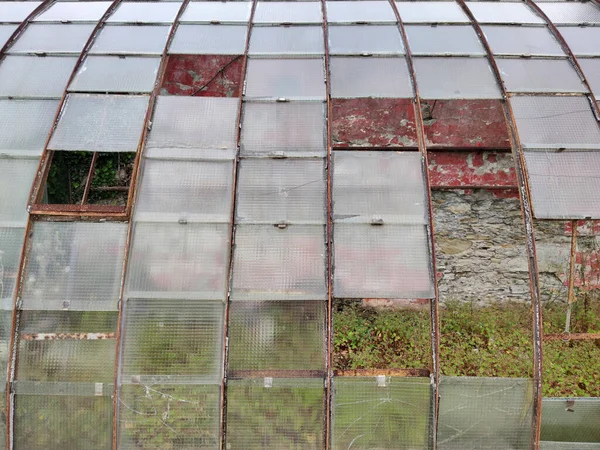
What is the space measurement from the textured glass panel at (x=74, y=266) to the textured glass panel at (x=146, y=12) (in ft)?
16.5

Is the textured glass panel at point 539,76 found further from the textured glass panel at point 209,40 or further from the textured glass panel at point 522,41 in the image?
the textured glass panel at point 209,40

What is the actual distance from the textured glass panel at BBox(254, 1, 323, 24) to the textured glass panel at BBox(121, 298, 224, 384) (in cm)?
639

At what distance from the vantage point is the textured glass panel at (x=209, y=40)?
8.31m

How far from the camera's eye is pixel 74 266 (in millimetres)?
6234

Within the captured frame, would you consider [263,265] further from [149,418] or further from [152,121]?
[152,121]

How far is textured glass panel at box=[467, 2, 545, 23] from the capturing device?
29.6ft

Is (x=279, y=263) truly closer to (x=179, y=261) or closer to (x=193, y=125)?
(x=179, y=261)

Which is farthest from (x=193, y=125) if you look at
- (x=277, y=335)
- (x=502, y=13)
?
(x=502, y=13)

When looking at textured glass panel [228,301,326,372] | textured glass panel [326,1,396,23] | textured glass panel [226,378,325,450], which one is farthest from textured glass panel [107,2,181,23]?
textured glass panel [226,378,325,450]

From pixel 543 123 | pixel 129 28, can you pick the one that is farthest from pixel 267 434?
pixel 129 28

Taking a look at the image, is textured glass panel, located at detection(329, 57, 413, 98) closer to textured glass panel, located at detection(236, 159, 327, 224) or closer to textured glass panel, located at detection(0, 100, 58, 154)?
textured glass panel, located at detection(236, 159, 327, 224)

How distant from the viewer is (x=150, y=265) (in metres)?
6.24

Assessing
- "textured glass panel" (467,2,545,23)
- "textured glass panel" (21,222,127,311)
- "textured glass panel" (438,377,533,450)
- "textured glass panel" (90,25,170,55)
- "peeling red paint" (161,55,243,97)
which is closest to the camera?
"textured glass panel" (21,222,127,311)

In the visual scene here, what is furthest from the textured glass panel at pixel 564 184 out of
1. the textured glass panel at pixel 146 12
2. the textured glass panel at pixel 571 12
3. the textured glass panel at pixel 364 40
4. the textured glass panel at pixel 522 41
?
the textured glass panel at pixel 146 12
